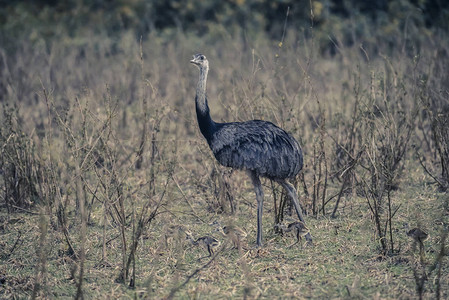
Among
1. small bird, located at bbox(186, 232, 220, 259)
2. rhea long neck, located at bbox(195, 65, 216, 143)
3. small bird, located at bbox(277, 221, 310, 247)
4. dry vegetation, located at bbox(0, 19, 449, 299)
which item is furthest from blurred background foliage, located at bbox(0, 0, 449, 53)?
small bird, located at bbox(186, 232, 220, 259)

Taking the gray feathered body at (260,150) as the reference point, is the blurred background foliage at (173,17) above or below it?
above

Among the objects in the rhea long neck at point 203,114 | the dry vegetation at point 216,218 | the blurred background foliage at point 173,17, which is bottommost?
the dry vegetation at point 216,218

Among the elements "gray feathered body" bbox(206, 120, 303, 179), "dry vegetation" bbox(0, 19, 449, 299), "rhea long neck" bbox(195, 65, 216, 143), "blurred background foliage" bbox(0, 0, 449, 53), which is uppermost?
"blurred background foliage" bbox(0, 0, 449, 53)

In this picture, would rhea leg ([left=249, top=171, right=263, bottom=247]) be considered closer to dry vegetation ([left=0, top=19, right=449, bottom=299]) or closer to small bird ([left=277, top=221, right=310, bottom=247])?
dry vegetation ([left=0, top=19, right=449, bottom=299])

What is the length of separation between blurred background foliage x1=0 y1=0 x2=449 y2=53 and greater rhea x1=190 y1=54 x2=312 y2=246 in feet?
31.3

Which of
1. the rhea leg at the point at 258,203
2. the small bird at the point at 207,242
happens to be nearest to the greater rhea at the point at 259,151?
the rhea leg at the point at 258,203

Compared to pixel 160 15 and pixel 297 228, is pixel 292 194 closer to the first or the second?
pixel 297 228

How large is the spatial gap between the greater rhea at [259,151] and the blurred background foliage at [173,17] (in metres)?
9.54

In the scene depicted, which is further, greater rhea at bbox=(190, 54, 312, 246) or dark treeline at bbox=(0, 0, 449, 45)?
dark treeline at bbox=(0, 0, 449, 45)

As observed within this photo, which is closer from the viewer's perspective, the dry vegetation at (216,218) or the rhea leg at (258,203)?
the dry vegetation at (216,218)

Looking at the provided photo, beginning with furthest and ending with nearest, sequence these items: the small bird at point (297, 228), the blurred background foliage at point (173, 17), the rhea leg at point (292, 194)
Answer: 1. the blurred background foliage at point (173, 17)
2. the rhea leg at point (292, 194)
3. the small bird at point (297, 228)

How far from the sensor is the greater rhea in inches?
209

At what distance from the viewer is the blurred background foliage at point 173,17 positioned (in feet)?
50.0

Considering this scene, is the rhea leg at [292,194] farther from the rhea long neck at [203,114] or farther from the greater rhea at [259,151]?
the rhea long neck at [203,114]
